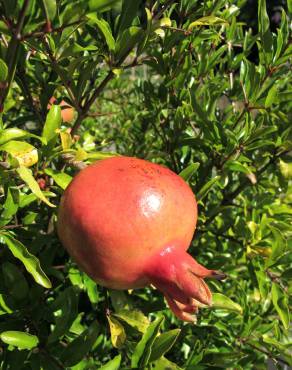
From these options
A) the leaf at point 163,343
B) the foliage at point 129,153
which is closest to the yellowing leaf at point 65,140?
the foliage at point 129,153

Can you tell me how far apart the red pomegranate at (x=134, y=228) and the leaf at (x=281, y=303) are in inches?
12.5

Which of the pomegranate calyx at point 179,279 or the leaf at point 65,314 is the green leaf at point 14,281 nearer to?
the leaf at point 65,314

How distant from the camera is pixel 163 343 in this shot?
662mm

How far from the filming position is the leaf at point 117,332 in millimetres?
671

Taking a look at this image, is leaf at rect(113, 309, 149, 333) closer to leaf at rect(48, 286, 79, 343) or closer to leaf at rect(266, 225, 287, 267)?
leaf at rect(48, 286, 79, 343)

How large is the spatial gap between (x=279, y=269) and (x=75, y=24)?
3.04 ft

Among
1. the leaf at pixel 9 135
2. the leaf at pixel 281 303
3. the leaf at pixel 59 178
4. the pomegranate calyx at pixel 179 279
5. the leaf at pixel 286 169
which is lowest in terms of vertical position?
the leaf at pixel 281 303

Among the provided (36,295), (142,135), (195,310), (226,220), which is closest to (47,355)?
(36,295)

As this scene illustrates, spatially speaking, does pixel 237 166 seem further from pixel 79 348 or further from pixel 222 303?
pixel 79 348

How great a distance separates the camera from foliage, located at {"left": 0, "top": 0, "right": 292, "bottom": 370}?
606 mm

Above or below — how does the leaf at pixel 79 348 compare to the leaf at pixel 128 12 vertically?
below

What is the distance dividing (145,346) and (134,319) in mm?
47

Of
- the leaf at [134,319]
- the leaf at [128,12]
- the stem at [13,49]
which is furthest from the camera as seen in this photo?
the leaf at [134,319]

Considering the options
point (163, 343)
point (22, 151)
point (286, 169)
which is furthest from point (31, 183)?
point (286, 169)
